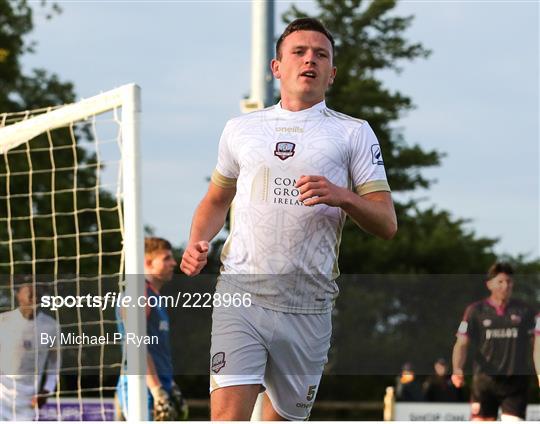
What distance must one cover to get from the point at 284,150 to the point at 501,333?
7922 mm

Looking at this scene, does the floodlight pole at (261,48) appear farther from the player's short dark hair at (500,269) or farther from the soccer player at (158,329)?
the player's short dark hair at (500,269)

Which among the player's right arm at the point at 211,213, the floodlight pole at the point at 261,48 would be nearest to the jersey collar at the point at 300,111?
the player's right arm at the point at 211,213

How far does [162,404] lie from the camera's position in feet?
37.4

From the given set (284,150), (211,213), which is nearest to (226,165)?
(211,213)

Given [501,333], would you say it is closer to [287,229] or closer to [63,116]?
[63,116]

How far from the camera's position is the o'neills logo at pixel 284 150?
6148mm

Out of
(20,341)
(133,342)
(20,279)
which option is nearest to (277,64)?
(133,342)

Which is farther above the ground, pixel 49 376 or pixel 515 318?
pixel 515 318

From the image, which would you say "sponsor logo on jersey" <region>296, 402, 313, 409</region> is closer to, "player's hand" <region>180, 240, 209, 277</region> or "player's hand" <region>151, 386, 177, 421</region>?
"player's hand" <region>180, 240, 209, 277</region>

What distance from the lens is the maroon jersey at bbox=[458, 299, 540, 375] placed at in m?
13.6

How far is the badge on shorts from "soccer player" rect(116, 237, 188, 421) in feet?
14.4

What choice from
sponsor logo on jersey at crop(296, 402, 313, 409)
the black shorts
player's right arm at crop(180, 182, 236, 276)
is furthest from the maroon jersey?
player's right arm at crop(180, 182, 236, 276)

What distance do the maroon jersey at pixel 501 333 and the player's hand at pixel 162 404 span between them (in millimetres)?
3503

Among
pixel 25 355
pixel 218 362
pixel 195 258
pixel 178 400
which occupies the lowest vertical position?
pixel 178 400
